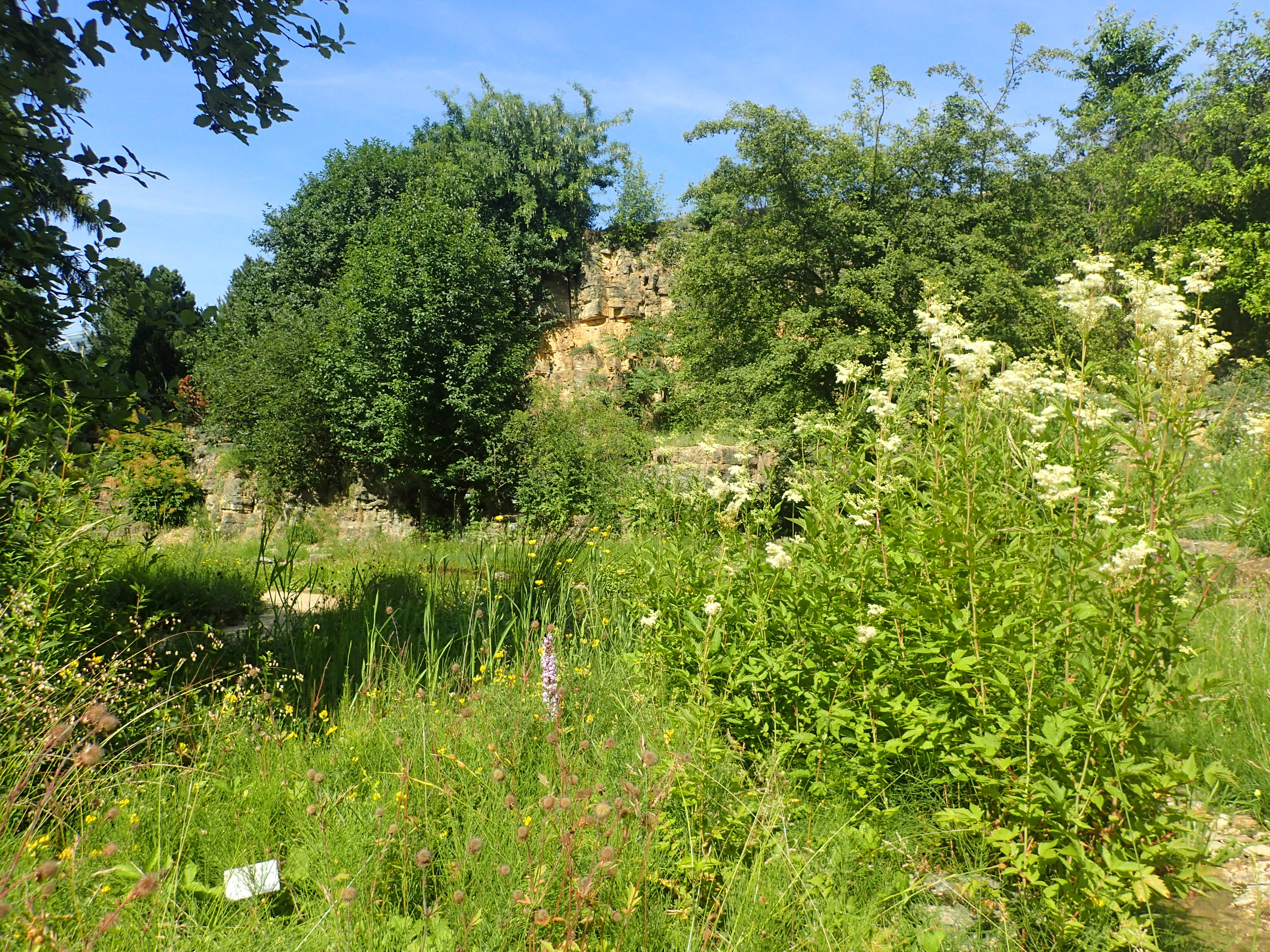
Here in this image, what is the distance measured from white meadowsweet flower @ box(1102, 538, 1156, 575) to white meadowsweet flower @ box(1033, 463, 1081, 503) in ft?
0.82

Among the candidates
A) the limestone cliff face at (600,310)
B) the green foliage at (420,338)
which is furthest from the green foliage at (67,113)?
the limestone cliff face at (600,310)

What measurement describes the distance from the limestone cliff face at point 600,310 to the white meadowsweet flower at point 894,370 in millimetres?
18310

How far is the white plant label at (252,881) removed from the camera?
1.86 m

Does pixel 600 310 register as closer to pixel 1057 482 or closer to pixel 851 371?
pixel 851 371

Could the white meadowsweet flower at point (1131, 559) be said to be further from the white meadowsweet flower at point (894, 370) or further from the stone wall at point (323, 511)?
A: the stone wall at point (323, 511)

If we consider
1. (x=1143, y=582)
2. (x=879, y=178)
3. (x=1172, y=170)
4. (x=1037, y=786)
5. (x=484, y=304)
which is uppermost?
(x=1172, y=170)

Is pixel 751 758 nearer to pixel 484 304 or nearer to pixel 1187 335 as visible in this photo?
pixel 1187 335

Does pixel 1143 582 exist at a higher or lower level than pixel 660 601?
higher

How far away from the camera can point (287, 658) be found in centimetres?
425

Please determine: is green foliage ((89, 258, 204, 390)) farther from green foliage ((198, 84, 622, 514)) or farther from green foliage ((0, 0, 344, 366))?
green foliage ((198, 84, 622, 514))

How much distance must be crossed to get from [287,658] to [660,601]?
2.15 meters

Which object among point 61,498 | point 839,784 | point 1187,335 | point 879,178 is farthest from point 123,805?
point 879,178

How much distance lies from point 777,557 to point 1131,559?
1131mm

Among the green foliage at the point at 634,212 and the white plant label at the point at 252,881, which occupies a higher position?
the green foliage at the point at 634,212
